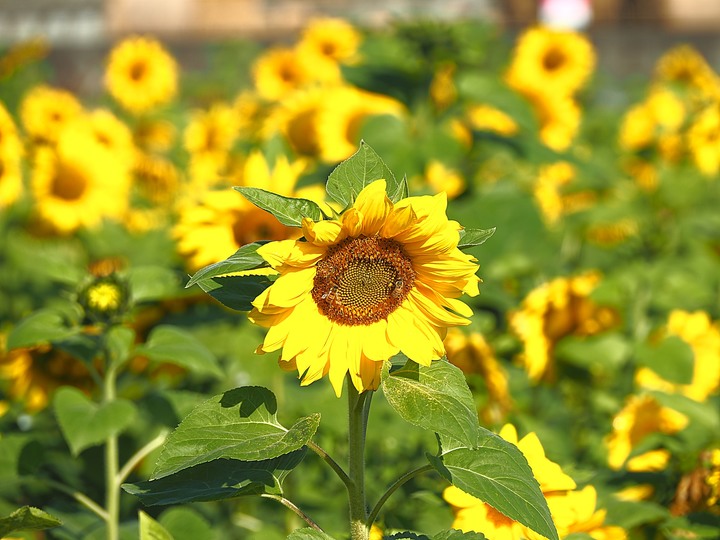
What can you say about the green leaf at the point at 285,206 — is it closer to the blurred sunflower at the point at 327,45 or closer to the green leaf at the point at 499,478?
the green leaf at the point at 499,478

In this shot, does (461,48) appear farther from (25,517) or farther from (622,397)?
(25,517)

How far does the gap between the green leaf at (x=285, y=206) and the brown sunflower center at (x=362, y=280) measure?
4 cm

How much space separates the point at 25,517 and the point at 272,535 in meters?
0.53

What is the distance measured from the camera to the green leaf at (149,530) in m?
1.09

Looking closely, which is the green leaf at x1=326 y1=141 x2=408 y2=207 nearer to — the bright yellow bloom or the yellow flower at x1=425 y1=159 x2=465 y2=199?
the bright yellow bloom

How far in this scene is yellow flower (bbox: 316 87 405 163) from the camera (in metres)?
2.46

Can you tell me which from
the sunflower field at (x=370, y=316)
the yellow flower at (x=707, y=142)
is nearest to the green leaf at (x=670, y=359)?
the sunflower field at (x=370, y=316)

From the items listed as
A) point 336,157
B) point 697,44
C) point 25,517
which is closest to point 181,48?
point 697,44

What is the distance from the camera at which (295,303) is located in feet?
3.12

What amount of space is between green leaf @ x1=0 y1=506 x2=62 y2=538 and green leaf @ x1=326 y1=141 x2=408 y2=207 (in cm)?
43

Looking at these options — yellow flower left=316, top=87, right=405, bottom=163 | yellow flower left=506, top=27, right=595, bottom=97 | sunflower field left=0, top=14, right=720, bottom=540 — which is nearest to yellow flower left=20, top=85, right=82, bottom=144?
sunflower field left=0, top=14, right=720, bottom=540

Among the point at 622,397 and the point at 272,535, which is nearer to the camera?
the point at 272,535

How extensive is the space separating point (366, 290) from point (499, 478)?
218mm

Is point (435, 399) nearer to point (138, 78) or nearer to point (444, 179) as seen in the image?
point (444, 179)
